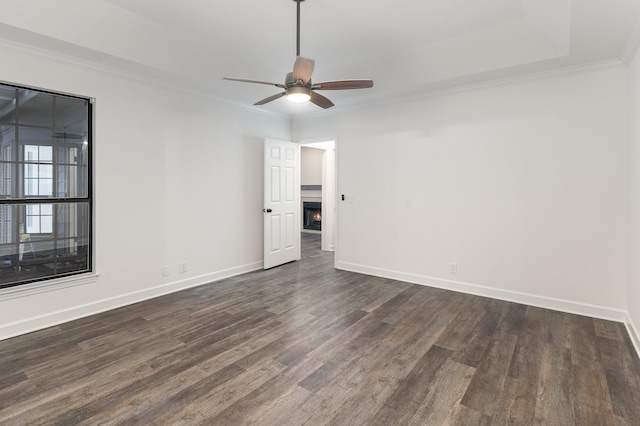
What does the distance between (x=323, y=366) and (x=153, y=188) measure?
2903 mm

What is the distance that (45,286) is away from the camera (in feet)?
10.4

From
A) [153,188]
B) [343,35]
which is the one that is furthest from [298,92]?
[153,188]

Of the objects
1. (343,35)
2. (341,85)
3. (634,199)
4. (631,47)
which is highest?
(343,35)

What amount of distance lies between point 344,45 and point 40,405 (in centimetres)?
406

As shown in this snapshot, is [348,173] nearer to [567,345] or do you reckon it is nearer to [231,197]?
[231,197]

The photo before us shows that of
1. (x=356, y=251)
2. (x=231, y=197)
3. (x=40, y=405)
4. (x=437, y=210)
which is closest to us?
(x=40, y=405)

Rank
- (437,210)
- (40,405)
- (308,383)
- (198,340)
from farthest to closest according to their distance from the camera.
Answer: (437,210), (198,340), (308,383), (40,405)

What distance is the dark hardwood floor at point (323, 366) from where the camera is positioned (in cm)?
198

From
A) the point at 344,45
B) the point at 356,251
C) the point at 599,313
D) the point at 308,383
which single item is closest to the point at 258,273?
the point at 356,251

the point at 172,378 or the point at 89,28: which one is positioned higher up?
the point at 89,28

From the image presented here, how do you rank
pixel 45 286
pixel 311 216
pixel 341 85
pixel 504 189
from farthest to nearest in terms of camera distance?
pixel 311 216, pixel 504 189, pixel 45 286, pixel 341 85

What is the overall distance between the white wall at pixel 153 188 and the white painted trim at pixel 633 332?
4.53 m

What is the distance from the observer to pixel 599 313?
3.44 meters

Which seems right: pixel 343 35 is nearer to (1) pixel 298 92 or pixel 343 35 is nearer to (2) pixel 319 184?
(1) pixel 298 92
